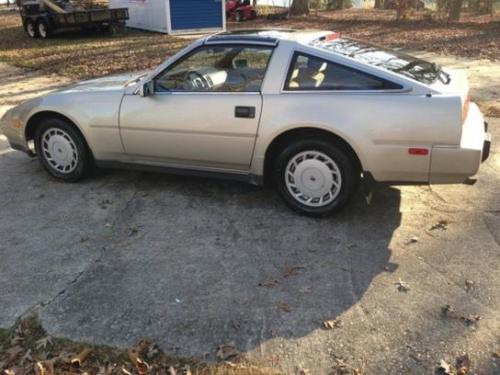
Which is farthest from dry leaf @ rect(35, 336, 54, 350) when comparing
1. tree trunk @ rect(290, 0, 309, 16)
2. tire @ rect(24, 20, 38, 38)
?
tree trunk @ rect(290, 0, 309, 16)

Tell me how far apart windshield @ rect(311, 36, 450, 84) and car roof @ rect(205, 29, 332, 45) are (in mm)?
113

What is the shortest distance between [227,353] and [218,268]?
2.99ft

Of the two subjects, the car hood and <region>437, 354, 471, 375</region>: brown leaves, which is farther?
the car hood

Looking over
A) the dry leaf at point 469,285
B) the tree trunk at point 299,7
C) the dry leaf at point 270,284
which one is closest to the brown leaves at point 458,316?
the dry leaf at point 469,285

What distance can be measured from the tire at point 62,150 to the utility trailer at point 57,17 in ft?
43.0

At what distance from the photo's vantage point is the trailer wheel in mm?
17125

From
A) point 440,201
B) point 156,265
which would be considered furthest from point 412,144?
point 156,265

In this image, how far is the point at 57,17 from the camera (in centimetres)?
1686

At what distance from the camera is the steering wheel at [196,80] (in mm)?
4664

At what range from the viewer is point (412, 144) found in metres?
A: 3.95

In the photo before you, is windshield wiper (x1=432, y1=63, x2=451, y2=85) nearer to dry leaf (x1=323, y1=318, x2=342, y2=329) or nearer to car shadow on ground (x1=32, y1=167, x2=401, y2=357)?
car shadow on ground (x1=32, y1=167, x2=401, y2=357)

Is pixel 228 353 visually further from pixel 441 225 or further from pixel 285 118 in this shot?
pixel 441 225

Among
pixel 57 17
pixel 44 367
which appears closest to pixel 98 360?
pixel 44 367

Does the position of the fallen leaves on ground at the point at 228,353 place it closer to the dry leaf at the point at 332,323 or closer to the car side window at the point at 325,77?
the dry leaf at the point at 332,323
